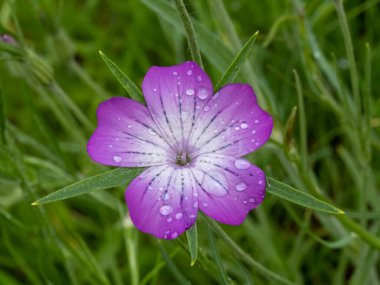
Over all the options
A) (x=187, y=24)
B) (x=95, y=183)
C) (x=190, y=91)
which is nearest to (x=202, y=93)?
(x=190, y=91)

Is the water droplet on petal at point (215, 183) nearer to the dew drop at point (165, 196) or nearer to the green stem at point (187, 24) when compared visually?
the dew drop at point (165, 196)

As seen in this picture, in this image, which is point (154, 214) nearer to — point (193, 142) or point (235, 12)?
point (193, 142)

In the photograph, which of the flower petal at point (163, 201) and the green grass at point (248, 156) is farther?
the green grass at point (248, 156)

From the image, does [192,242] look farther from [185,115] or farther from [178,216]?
[185,115]

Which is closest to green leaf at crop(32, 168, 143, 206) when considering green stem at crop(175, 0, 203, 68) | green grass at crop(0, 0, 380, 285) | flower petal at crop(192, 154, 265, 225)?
green grass at crop(0, 0, 380, 285)

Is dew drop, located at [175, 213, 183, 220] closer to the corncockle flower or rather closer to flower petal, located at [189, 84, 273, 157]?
the corncockle flower

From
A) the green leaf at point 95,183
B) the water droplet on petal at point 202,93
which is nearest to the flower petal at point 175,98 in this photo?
the water droplet on petal at point 202,93
